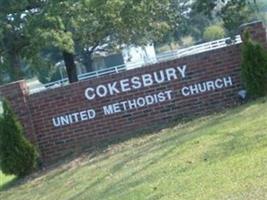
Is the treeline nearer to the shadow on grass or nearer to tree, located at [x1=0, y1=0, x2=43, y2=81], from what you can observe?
tree, located at [x1=0, y1=0, x2=43, y2=81]

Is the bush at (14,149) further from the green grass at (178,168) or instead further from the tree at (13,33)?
the tree at (13,33)

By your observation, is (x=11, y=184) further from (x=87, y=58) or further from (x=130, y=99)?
(x=87, y=58)

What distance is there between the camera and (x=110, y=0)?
24.4m

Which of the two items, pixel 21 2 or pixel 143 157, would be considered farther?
pixel 21 2

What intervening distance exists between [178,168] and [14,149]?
5.19 meters

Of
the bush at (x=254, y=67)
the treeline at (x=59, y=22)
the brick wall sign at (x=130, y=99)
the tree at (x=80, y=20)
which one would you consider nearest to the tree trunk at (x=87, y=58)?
the tree at (x=80, y=20)

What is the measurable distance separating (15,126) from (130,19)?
17311 mm

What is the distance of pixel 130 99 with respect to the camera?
13.4 m

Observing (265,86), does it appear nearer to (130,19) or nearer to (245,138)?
(245,138)

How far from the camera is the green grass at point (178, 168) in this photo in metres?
6.90

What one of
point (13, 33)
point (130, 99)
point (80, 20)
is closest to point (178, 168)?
point (130, 99)

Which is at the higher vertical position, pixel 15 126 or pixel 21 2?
pixel 21 2

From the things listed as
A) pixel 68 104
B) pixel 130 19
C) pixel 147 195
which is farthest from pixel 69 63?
pixel 147 195

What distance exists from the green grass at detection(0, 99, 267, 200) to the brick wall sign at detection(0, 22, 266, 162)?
972mm
